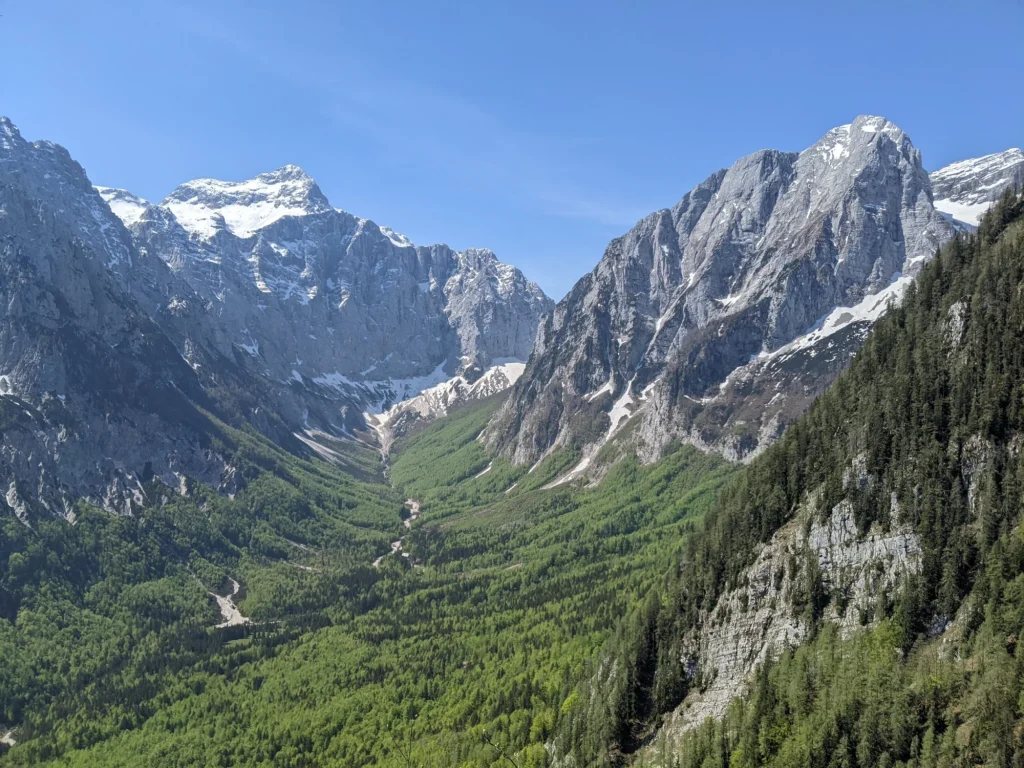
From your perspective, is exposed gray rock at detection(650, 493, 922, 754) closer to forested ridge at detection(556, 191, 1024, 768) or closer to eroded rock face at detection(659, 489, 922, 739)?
eroded rock face at detection(659, 489, 922, 739)

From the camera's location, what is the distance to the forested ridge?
2963 inches

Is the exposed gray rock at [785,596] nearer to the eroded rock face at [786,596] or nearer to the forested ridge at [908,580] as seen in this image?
the eroded rock face at [786,596]

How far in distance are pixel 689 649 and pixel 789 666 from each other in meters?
20.1

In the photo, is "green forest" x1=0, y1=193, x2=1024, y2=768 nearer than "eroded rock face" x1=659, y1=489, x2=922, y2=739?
Yes

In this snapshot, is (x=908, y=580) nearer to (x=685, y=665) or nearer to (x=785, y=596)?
(x=785, y=596)

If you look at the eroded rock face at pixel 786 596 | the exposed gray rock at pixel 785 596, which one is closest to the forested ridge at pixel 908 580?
the exposed gray rock at pixel 785 596

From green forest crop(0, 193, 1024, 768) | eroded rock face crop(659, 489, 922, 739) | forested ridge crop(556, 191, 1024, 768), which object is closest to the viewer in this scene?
forested ridge crop(556, 191, 1024, 768)

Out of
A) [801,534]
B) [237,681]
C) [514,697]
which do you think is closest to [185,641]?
[237,681]

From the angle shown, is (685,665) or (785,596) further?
(685,665)

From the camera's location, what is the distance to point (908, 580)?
87750 mm

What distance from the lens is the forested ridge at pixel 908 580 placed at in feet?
247

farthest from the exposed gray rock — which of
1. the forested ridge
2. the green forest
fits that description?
the green forest

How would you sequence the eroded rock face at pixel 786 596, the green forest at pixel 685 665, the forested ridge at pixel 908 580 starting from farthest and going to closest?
the eroded rock face at pixel 786 596, the green forest at pixel 685 665, the forested ridge at pixel 908 580

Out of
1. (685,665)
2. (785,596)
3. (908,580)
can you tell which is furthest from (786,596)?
(685,665)
